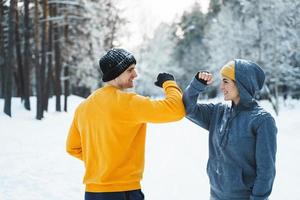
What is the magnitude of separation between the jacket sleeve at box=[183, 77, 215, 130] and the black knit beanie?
49cm

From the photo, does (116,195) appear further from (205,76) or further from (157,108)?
(205,76)

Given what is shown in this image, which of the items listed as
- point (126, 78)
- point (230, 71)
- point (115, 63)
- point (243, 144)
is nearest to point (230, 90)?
point (230, 71)

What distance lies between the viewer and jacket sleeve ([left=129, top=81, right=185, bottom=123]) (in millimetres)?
3385

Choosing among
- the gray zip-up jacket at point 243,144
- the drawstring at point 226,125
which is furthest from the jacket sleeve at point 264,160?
the drawstring at point 226,125

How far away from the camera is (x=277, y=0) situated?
1248 inches

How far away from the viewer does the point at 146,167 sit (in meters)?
10.9

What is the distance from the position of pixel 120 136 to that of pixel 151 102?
Result: 0.35m

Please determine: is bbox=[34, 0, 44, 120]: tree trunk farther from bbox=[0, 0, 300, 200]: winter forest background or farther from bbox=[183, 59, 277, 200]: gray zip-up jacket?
bbox=[183, 59, 277, 200]: gray zip-up jacket

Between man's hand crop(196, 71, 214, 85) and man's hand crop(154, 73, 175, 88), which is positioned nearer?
man's hand crop(196, 71, 214, 85)

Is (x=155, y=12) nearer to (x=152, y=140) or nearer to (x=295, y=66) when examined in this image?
(x=295, y=66)

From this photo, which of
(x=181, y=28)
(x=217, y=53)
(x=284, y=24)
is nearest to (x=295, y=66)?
(x=284, y=24)

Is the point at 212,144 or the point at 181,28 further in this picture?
the point at 181,28

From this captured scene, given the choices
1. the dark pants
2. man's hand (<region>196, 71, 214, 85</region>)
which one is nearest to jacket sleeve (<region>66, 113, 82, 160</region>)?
the dark pants

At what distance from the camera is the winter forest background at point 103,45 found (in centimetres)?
2517
